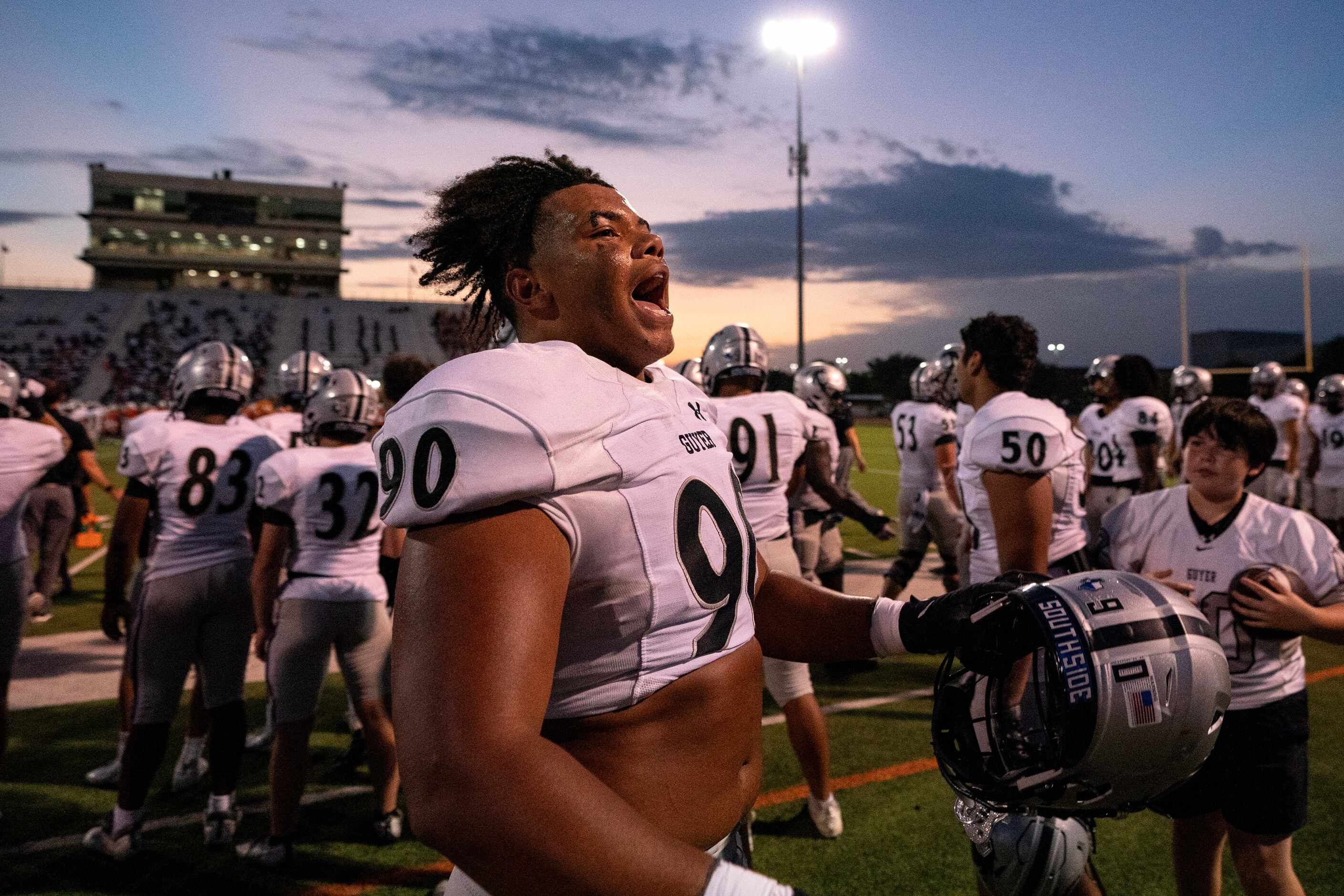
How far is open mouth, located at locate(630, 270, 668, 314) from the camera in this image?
1.71 metres

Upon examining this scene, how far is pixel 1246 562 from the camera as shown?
115 inches

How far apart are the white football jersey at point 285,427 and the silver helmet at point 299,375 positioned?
0.60ft

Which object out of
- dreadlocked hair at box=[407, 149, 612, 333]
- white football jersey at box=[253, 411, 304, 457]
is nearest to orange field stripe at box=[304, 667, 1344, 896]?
dreadlocked hair at box=[407, 149, 612, 333]

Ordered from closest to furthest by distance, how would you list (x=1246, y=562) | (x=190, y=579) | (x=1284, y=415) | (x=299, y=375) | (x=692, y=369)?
(x=1246, y=562) → (x=190, y=579) → (x=299, y=375) → (x=692, y=369) → (x=1284, y=415)

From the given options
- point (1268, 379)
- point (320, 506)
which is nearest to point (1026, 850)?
point (320, 506)

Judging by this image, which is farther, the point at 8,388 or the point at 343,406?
the point at 8,388

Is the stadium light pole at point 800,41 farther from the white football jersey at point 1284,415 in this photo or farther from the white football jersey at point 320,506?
the white football jersey at point 320,506

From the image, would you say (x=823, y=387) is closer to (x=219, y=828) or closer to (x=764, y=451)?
(x=764, y=451)

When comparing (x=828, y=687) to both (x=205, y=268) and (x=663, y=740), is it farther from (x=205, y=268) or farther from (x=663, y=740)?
(x=205, y=268)

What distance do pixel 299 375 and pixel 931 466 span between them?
5726 millimetres

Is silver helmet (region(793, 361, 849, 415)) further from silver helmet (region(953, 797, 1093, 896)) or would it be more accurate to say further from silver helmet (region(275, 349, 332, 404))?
silver helmet (region(953, 797, 1093, 896))

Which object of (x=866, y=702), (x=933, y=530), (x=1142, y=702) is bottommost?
(x=866, y=702)

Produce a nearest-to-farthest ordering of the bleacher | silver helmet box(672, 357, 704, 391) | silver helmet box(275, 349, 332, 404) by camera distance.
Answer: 1. silver helmet box(275, 349, 332, 404)
2. silver helmet box(672, 357, 704, 391)
3. the bleacher

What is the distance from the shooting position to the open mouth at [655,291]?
1.71 meters
